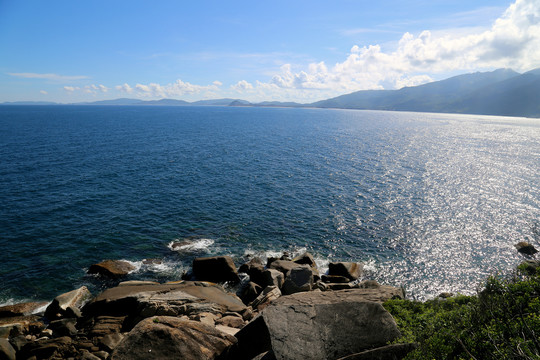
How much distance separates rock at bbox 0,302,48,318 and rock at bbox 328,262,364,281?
3019 centimetres

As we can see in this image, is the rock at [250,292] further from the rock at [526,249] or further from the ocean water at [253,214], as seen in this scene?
the rock at [526,249]

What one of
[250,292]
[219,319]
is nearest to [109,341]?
[219,319]

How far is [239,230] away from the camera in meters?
42.4

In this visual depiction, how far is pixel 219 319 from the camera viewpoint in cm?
2152

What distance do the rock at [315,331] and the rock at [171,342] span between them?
114 cm

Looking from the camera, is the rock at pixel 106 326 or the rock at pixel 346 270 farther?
the rock at pixel 346 270

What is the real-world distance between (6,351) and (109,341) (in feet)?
20.7

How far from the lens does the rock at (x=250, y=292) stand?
28.9 metres

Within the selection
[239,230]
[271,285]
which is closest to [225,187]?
[239,230]

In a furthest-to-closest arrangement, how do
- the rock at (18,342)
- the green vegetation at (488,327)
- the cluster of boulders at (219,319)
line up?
the rock at (18,342) → the cluster of boulders at (219,319) → the green vegetation at (488,327)

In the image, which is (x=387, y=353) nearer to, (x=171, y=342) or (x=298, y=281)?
(x=171, y=342)

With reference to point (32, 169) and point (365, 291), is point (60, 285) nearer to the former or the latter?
point (365, 291)

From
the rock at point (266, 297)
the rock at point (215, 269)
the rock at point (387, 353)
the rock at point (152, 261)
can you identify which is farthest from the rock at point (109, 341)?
the rock at point (387, 353)

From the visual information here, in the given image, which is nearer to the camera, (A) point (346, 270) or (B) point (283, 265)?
(B) point (283, 265)
